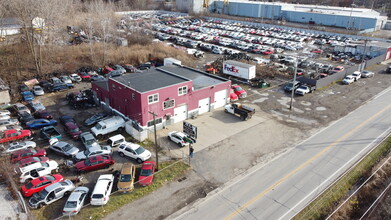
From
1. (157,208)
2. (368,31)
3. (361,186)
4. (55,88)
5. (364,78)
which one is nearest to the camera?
(157,208)

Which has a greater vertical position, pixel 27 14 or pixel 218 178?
pixel 27 14

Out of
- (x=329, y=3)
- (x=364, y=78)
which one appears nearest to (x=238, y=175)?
(x=364, y=78)

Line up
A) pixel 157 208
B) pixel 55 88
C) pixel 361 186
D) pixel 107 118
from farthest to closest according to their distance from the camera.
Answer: pixel 55 88 < pixel 107 118 < pixel 361 186 < pixel 157 208

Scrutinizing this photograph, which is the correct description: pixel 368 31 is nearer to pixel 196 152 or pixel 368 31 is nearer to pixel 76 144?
pixel 196 152

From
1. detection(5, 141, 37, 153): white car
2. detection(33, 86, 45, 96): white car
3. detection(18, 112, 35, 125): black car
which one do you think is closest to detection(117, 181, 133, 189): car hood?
detection(5, 141, 37, 153): white car

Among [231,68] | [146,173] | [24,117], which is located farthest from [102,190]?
[231,68]

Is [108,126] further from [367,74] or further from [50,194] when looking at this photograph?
[367,74]
